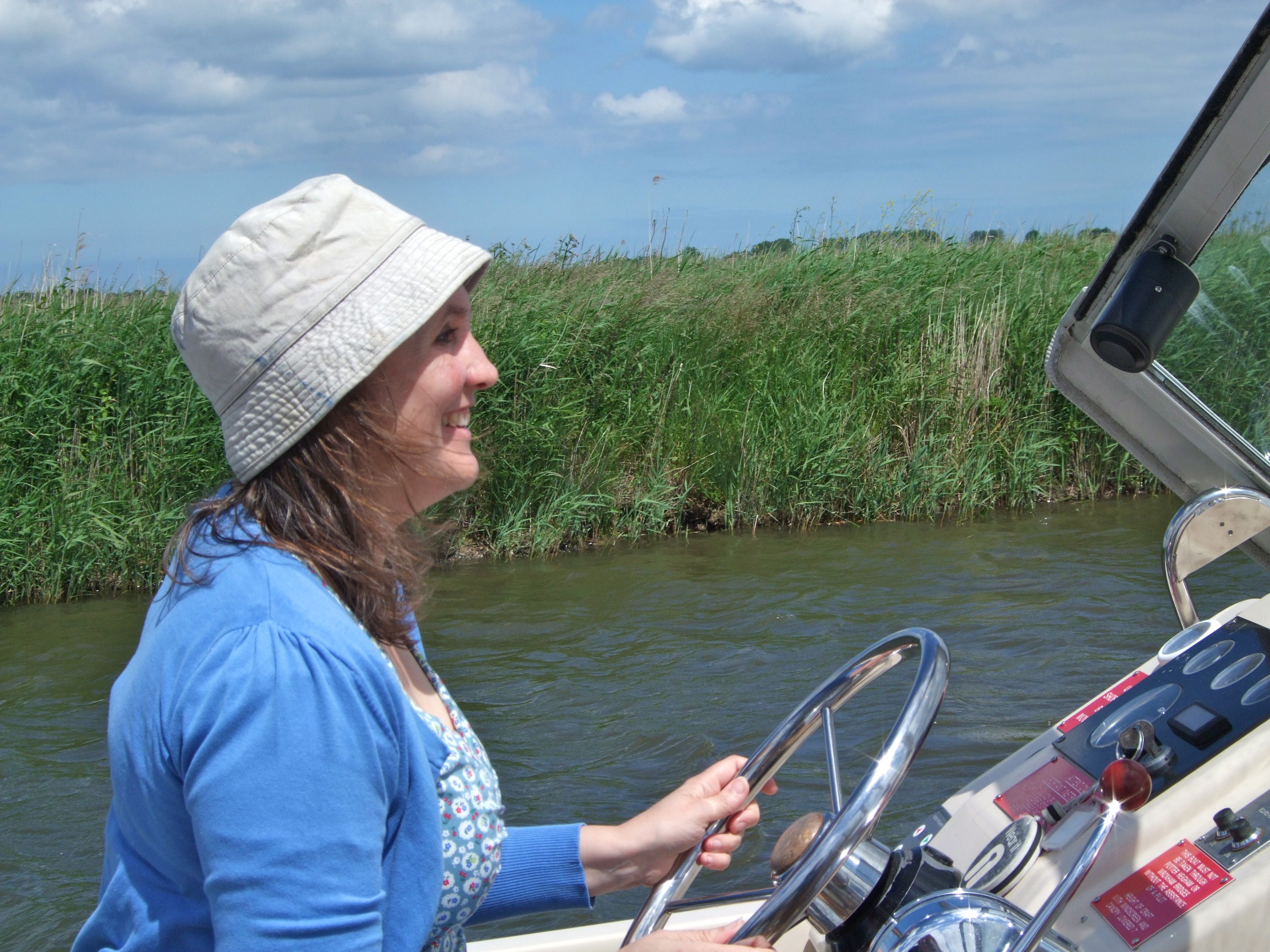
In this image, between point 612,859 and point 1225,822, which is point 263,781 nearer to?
point 612,859

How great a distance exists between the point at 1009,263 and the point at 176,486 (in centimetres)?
636

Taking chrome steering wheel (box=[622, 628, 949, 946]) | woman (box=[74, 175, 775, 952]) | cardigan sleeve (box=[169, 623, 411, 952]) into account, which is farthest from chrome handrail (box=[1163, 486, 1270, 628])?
cardigan sleeve (box=[169, 623, 411, 952])

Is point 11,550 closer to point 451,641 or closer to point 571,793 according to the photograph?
point 451,641

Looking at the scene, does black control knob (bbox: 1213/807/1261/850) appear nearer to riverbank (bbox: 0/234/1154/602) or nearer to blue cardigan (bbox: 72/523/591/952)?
blue cardigan (bbox: 72/523/591/952)

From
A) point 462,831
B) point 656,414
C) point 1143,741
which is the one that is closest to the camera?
point 462,831

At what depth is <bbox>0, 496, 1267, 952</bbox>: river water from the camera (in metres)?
4.08

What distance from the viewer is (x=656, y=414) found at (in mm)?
7938

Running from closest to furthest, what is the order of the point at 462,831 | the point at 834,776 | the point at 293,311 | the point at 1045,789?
1. the point at 293,311
2. the point at 462,831
3. the point at 834,776
4. the point at 1045,789

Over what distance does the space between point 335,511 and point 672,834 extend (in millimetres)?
679

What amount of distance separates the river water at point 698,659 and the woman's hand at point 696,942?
2.16m

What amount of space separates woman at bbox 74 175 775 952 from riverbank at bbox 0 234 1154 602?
240 inches

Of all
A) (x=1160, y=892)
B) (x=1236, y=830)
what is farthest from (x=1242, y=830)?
(x=1160, y=892)

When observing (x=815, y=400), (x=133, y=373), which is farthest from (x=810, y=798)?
(x=133, y=373)

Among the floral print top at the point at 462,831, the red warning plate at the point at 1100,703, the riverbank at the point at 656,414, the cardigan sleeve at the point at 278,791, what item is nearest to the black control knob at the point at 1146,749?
the red warning plate at the point at 1100,703
